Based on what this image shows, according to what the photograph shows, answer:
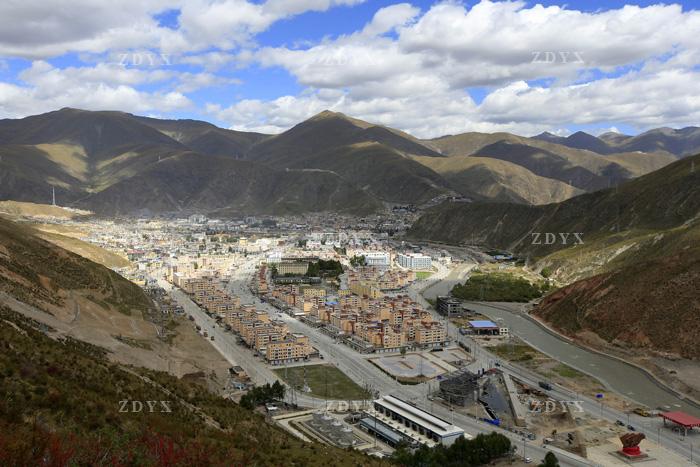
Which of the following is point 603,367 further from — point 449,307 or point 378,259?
point 378,259

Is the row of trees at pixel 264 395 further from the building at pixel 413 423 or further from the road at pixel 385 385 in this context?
the road at pixel 385 385

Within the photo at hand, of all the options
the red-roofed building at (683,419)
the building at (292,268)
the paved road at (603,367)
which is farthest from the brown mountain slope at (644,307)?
the building at (292,268)

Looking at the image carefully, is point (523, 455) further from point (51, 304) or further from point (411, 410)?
point (51, 304)

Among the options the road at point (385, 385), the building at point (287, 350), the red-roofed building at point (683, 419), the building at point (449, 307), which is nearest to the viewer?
the road at point (385, 385)

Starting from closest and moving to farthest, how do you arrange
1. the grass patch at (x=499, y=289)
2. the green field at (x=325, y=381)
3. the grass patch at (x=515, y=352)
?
the green field at (x=325, y=381)
the grass patch at (x=515, y=352)
the grass patch at (x=499, y=289)

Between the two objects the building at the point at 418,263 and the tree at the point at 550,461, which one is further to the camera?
the building at the point at 418,263

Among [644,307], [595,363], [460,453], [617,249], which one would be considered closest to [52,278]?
[460,453]

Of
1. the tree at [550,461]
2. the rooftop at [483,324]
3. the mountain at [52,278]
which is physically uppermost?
the mountain at [52,278]

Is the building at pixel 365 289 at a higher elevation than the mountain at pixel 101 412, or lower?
lower
